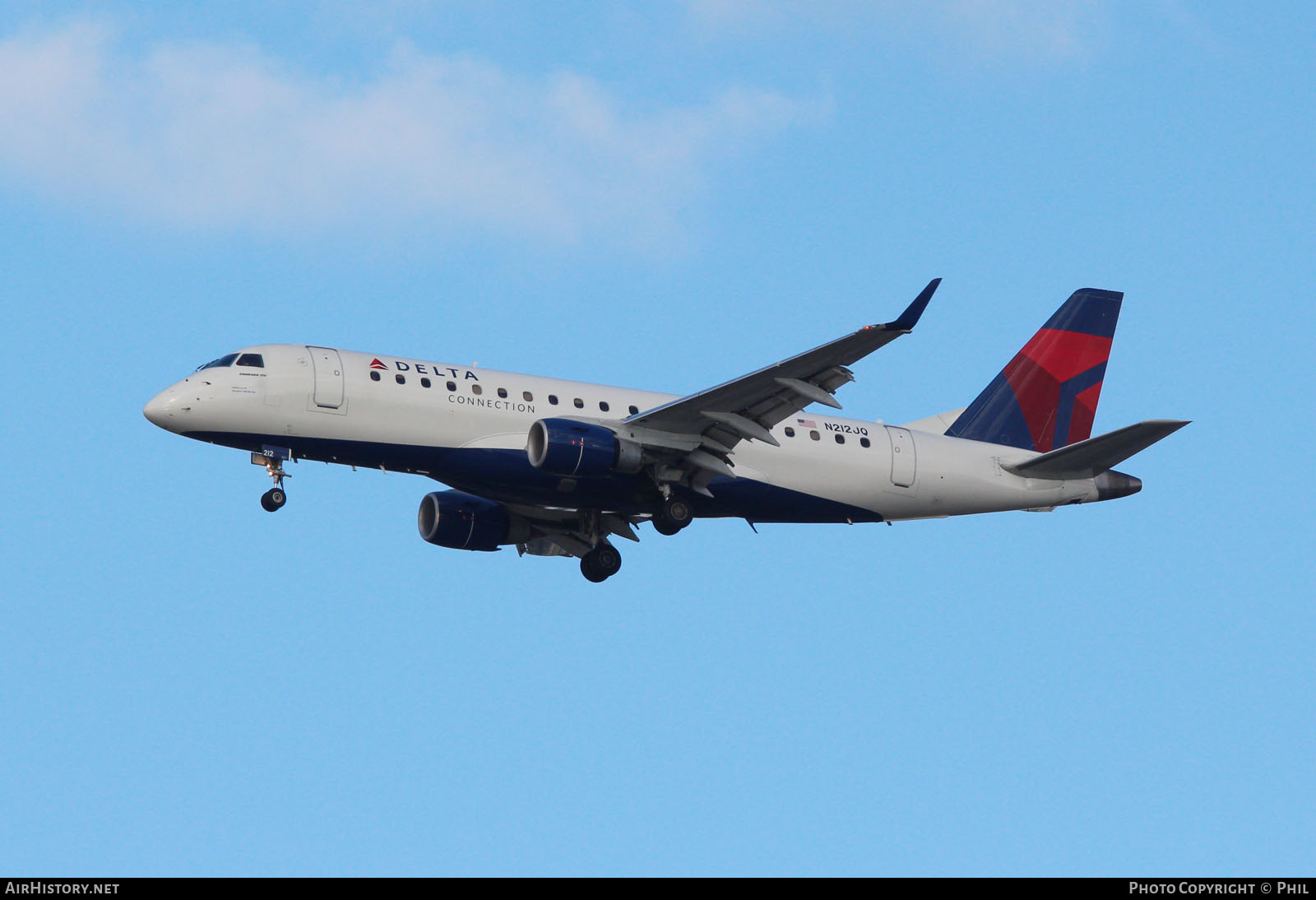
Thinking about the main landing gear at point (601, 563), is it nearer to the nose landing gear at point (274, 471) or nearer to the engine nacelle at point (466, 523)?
the engine nacelle at point (466, 523)

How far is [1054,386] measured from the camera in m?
44.2

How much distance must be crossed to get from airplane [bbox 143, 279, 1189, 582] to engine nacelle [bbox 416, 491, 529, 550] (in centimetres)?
4

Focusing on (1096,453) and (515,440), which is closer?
(515,440)

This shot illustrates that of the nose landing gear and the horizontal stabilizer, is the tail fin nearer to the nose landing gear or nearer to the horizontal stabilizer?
the horizontal stabilizer

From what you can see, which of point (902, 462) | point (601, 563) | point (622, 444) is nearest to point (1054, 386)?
point (902, 462)

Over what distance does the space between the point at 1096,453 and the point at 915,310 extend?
1005 centimetres

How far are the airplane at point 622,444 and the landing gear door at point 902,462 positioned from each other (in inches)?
2.7

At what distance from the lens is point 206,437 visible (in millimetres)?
35844

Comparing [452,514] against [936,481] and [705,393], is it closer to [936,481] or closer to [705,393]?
[705,393]

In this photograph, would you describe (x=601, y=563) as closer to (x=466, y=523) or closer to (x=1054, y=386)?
(x=466, y=523)

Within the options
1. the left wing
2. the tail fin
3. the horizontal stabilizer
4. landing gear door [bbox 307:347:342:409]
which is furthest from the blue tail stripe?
landing gear door [bbox 307:347:342:409]

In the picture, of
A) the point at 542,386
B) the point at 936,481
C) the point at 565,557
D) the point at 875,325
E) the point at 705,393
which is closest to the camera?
the point at 875,325
